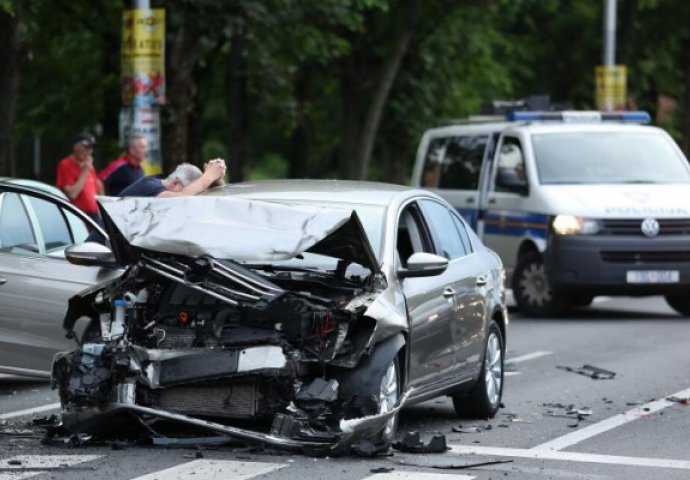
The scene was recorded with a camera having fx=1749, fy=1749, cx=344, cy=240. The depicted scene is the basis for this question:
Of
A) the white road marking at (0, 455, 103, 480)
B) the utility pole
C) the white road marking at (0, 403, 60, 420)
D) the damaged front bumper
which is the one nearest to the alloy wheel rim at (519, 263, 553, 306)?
the utility pole

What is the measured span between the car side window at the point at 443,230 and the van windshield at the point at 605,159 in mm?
8281

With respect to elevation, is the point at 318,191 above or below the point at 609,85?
below

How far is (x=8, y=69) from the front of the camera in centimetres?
2080

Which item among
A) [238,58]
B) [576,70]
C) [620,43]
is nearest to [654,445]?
[238,58]

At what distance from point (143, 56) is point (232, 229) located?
9.25 meters

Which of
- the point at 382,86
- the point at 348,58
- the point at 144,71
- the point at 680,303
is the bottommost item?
the point at 680,303

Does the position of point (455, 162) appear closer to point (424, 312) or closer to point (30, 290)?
point (30, 290)

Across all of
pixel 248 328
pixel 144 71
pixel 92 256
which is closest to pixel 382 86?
pixel 144 71

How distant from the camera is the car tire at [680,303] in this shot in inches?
791

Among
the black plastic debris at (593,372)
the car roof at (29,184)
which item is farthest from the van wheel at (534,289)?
the car roof at (29,184)

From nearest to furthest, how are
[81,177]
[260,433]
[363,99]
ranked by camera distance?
[260,433]
[81,177]
[363,99]

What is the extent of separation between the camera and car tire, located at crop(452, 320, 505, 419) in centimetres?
1092

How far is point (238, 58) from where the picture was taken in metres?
32.5

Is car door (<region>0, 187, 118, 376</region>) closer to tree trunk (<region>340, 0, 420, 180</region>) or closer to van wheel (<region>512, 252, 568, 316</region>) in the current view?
van wheel (<region>512, 252, 568, 316</region>)
